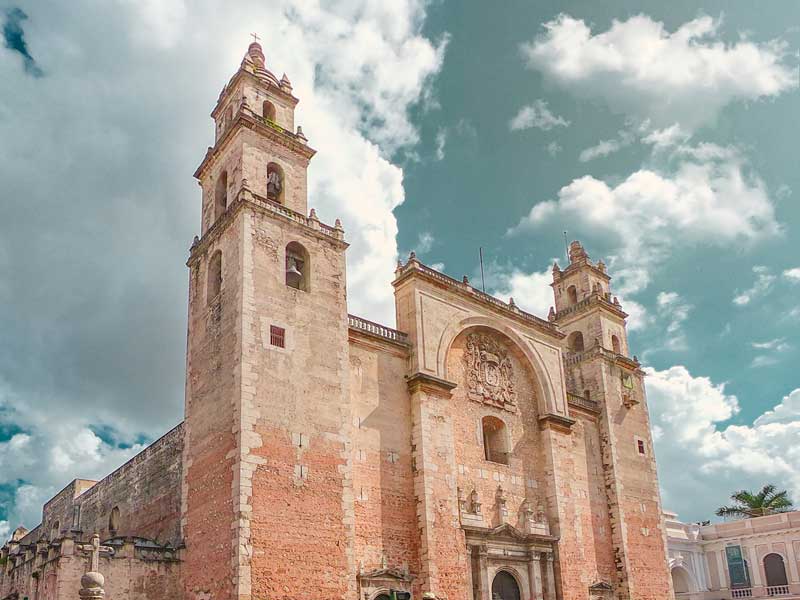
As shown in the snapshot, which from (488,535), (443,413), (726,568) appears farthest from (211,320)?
(726,568)

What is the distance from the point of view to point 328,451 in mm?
20859

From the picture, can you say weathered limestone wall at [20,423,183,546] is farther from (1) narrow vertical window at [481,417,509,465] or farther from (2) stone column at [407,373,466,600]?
(1) narrow vertical window at [481,417,509,465]

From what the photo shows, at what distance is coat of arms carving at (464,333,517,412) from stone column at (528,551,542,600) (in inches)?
202

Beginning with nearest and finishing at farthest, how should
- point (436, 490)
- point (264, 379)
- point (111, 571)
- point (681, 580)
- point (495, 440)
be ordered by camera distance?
1. point (111, 571)
2. point (264, 379)
3. point (436, 490)
4. point (495, 440)
5. point (681, 580)

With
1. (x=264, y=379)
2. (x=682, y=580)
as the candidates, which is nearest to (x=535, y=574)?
(x=264, y=379)

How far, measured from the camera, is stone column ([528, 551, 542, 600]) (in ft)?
81.3

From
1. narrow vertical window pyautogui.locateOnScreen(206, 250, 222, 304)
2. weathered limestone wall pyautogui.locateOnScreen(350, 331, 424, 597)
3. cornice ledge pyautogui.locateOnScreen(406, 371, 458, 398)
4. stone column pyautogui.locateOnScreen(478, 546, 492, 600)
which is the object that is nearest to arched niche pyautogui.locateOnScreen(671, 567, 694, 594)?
stone column pyautogui.locateOnScreen(478, 546, 492, 600)

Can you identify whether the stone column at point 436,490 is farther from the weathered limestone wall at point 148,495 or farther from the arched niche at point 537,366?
the weathered limestone wall at point 148,495

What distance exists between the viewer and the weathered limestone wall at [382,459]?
21.7 metres

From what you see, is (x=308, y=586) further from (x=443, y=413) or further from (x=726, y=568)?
(x=726, y=568)

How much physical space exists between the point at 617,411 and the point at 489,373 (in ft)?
28.5

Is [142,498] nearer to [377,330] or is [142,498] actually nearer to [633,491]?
[377,330]

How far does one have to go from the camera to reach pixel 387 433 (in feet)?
76.4

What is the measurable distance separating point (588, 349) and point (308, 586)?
758 inches
